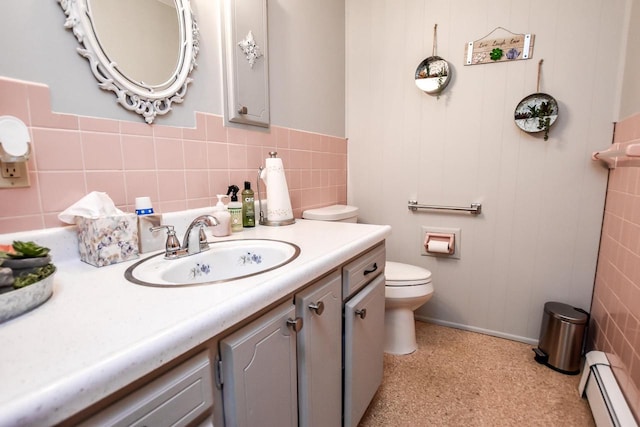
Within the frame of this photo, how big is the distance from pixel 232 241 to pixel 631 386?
1.46 meters

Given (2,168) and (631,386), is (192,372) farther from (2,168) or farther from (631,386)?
(631,386)

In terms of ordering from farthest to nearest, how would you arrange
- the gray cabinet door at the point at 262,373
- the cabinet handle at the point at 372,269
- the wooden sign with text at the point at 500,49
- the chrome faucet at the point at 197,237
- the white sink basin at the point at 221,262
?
the wooden sign with text at the point at 500,49 < the cabinet handle at the point at 372,269 < the chrome faucet at the point at 197,237 < the white sink basin at the point at 221,262 < the gray cabinet door at the point at 262,373

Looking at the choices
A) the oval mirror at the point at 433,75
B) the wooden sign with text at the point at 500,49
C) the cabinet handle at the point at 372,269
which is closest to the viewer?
the cabinet handle at the point at 372,269

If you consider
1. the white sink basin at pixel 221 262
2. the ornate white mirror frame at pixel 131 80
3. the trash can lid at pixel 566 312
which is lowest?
the trash can lid at pixel 566 312

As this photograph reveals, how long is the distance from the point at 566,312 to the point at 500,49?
140cm

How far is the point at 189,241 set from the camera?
3.01 ft

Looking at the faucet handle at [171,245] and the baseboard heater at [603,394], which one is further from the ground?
the faucet handle at [171,245]

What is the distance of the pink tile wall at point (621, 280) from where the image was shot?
1111 mm

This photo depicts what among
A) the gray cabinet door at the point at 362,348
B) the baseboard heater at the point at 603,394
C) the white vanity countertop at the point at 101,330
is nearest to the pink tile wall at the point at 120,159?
the white vanity countertop at the point at 101,330

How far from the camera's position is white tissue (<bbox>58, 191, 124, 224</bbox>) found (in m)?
0.78

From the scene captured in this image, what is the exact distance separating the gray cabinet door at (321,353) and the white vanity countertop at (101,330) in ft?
0.34

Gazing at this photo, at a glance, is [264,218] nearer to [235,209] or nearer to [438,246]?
[235,209]

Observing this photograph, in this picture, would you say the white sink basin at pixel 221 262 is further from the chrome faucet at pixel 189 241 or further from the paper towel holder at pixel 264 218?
the paper towel holder at pixel 264 218

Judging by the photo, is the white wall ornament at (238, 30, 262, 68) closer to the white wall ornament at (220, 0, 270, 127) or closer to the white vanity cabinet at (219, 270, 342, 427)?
the white wall ornament at (220, 0, 270, 127)
